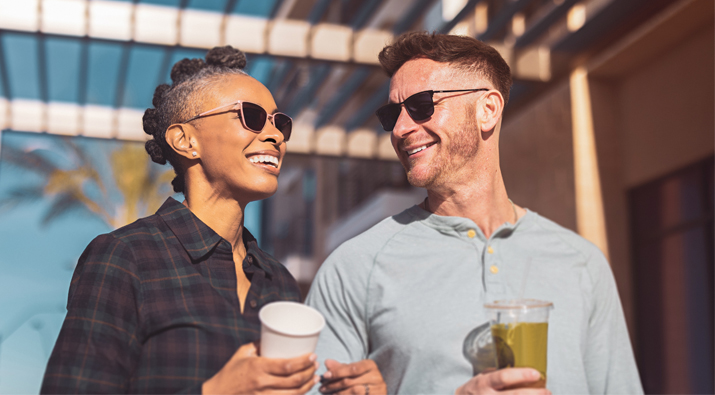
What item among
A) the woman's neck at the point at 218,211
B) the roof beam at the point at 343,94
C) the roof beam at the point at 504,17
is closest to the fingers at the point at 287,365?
the woman's neck at the point at 218,211

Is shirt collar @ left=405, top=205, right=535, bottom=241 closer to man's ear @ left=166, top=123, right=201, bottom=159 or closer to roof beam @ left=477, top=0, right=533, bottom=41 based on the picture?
man's ear @ left=166, top=123, right=201, bottom=159

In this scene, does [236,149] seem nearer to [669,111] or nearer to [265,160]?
[265,160]

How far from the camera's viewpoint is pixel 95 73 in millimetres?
10055

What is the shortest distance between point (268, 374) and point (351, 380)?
480mm

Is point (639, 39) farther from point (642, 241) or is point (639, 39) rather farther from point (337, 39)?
point (337, 39)

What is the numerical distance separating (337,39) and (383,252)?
6038 mm

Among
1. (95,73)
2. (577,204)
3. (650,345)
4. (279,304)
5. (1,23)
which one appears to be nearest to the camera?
(279,304)

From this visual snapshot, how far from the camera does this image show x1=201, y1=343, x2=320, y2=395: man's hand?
1689 mm

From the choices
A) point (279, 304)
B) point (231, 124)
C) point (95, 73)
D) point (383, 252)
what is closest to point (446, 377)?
point (383, 252)

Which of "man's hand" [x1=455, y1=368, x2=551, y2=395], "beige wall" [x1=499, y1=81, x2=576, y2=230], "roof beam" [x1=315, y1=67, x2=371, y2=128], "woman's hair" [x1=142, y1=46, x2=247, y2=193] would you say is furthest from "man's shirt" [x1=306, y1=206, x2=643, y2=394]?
"roof beam" [x1=315, y1=67, x2=371, y2=128]

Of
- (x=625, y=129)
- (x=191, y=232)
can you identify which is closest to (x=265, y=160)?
(x=191, y=232)

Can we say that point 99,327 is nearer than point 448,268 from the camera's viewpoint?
Yes

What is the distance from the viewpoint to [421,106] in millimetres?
2695

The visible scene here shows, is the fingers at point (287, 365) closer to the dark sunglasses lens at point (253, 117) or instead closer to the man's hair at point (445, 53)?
the dark sunglasses lens at point (253, 117)
